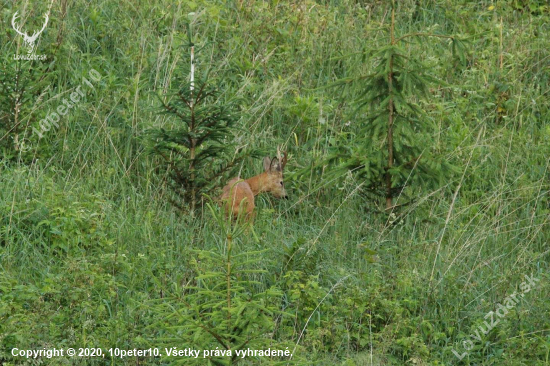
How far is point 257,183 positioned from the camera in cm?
659

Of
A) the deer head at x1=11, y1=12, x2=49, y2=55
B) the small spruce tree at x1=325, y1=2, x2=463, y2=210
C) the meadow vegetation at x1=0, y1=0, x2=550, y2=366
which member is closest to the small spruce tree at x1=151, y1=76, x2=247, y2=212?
the meadow vegetation at x1=0, y1=0, x2=550, y2=366

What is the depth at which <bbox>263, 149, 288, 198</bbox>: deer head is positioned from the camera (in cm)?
655

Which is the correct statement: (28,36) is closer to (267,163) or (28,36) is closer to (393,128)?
(267,163)

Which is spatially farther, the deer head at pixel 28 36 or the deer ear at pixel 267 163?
the deer head at pixel 28 36

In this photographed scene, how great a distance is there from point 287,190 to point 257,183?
0.28 metres

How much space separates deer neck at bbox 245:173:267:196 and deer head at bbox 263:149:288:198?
Answer: 2 centimetres

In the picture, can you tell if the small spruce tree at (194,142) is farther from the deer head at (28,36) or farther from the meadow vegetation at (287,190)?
the deer head at (28,36)

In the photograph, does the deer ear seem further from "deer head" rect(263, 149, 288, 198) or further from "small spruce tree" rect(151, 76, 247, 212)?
"small spruce tree" rect(151, 76, 247, 212)

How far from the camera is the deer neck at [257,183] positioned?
6555mm

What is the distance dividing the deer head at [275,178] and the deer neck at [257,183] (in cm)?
2

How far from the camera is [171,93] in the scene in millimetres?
5867

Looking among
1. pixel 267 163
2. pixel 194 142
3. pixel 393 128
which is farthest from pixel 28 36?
pixel 393 128

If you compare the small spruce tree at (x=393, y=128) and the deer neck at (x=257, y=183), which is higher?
the small spruce tree at (x=393, y=128)

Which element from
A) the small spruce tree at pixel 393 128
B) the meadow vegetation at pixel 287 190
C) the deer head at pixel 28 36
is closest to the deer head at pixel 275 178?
the meadow vegetation at pixel 287 190
